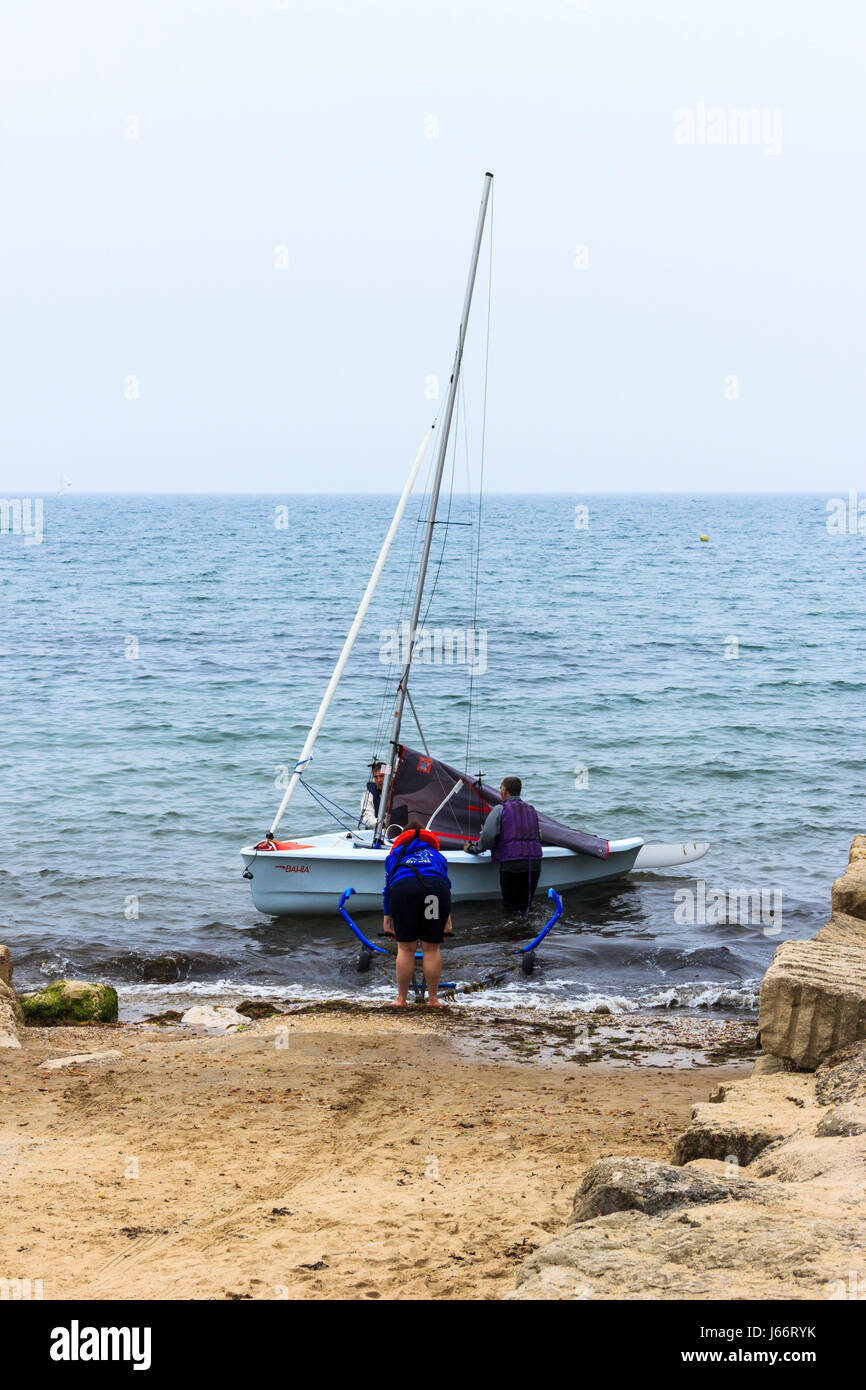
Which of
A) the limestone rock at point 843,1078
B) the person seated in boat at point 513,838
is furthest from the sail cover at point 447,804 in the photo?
the limestone rock at point 843,1078

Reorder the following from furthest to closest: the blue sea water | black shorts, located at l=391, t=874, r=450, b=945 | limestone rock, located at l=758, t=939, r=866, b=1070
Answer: the blue sea water, black shorts, located at l=391, t=874, r=450, b=945, limestone rock, located at l=758, t=939, r=866, b=1070

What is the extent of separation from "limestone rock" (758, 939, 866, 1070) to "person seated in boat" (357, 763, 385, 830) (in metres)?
7.15

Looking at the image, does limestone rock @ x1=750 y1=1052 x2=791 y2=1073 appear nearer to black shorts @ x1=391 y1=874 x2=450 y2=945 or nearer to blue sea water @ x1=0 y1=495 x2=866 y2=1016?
black shorts @ x1=391 y1=874 x2=450 y2=945

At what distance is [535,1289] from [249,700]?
21.9 meters

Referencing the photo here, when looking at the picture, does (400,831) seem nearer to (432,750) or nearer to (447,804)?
(447,804)

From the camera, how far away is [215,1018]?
395 inches

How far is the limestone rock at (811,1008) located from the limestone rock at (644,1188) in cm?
241

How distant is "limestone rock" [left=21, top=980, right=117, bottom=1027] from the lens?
9719 millimetres

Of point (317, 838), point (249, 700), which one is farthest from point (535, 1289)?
point (249, 700)

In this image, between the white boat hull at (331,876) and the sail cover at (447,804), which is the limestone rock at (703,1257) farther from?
the sail cover at (447,804)

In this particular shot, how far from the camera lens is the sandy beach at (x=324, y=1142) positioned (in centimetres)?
495

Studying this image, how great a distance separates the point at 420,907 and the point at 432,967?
58 cm

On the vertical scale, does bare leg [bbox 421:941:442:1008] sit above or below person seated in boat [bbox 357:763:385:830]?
below

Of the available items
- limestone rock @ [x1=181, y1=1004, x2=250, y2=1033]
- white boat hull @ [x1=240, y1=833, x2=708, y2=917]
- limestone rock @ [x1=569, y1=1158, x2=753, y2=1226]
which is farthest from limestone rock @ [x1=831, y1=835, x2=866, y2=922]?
limestone rock @ [x1=569, y1=1158, x2=753, y2=1226]
